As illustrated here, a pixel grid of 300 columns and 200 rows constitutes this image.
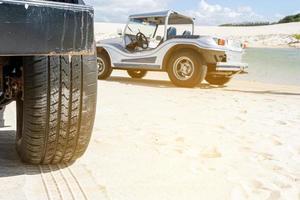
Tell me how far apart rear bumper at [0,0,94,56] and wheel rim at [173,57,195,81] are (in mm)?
6590

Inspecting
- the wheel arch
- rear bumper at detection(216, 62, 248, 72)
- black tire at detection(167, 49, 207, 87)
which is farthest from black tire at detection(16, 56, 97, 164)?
rear bumper at detection(216, 62, 248, 72)

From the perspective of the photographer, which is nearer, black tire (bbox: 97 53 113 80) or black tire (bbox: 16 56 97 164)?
black tire (bbox: 16 56 97 164)

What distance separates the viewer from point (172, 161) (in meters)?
2.98

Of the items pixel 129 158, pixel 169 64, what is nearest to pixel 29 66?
pixel 129 158

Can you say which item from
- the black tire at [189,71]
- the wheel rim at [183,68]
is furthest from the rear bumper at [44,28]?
the wheel rim at [183,68]

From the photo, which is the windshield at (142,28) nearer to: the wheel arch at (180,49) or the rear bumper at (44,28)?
the wheel arch at (180,49)

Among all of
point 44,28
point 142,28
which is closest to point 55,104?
point 44,28

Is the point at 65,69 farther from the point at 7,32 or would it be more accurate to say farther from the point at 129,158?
the point at 129,158

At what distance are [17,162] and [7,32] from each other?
114cm

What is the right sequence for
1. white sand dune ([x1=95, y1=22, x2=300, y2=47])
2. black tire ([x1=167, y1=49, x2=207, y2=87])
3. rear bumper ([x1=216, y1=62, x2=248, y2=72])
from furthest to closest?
white sand dune ([x1=95, y1=22, x2=300, y2=47]) → rear bumper ([x1=216, y1=62, x2=248, y2=72]) → black tire ([x1=167, y1=49, x2=207, y2=87])

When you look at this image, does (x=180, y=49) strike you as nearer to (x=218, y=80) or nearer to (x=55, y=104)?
(x=218, y=80)

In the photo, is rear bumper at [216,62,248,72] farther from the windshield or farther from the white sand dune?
the white sand dune

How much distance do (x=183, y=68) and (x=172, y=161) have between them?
591 cm

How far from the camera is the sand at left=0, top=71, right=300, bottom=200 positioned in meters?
2.40
